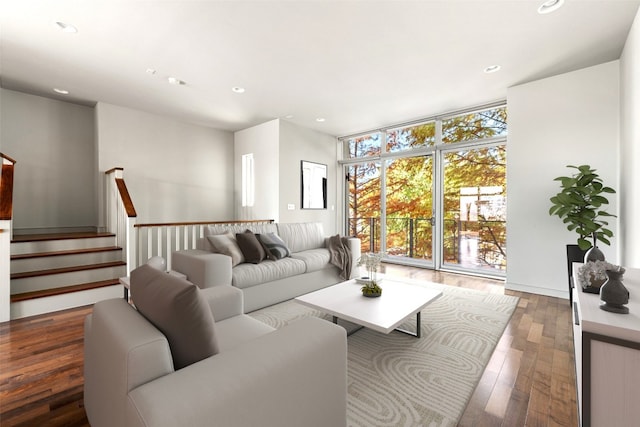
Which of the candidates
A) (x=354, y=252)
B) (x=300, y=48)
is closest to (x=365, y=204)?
(x=354, y=252)

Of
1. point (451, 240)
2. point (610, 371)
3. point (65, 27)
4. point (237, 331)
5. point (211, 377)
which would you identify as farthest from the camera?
point (451, 240)

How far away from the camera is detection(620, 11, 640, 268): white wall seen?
2357 mm

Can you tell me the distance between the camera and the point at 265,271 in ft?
10.3

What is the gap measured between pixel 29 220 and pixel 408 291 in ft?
18.4

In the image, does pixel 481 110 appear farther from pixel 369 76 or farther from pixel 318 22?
pixel 318 22

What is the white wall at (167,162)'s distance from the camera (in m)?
4.62

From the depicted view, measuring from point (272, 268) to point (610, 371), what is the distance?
2.69 metres

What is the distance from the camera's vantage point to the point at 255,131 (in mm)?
5711

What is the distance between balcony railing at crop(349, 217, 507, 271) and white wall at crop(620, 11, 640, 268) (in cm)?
153

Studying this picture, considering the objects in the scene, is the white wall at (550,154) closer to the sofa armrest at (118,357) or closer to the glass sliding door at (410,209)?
the glass sliding door at (410,209)

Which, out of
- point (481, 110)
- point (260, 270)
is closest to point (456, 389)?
point (260, 270)

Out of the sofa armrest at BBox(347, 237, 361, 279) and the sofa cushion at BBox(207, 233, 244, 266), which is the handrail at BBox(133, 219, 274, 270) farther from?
the sofa armrest at BBox(347, 237, 361, 279)

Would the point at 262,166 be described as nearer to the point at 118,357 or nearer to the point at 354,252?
the point at 354,252

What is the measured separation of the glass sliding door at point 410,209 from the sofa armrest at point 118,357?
4.90 meters
